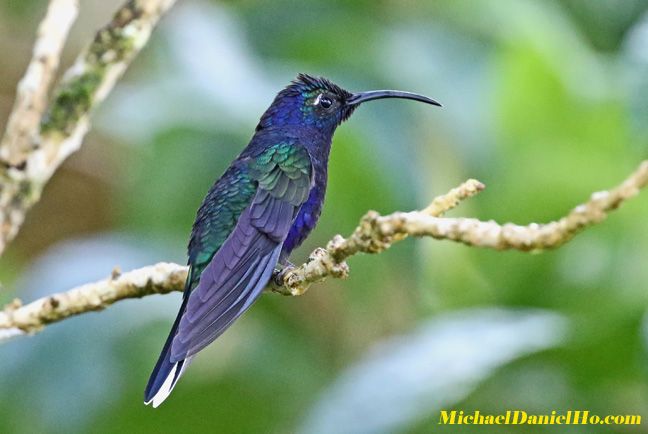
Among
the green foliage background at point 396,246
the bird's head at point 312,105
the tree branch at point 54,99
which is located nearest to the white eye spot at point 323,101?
the bird's head at point 312,105

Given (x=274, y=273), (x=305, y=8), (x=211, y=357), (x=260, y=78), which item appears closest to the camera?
(x=274, y=273)

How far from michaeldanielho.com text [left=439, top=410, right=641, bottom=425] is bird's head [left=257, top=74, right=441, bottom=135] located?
3.95ft

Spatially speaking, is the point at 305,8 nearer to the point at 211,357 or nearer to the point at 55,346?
the point at 211,357

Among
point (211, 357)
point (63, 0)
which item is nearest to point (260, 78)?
point (211, 357)

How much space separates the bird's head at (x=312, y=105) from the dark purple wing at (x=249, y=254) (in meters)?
0.25

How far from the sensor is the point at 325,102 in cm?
388

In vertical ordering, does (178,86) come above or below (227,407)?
above

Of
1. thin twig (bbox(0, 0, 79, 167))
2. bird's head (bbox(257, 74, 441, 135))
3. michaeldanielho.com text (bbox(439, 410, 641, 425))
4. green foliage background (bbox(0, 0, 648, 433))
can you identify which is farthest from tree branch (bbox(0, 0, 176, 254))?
michaeldanielho.com text (bbox(439, 410, 641, 425))

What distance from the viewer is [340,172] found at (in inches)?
183

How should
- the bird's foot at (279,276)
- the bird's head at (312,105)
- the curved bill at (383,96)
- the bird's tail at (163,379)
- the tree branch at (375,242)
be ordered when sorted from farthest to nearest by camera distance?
the bird's head at (312,105), the curved bill at (383,96), the bird's foot at (279,276), the bird's tail at (163,379), the tree branch at (375,242)

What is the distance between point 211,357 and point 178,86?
1.46 metres

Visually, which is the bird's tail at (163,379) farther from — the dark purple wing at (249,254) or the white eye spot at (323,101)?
the white eye spot at (323,101)

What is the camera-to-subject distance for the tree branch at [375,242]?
187cm

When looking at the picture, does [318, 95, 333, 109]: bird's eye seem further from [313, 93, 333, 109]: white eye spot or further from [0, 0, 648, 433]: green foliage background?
[0, 0, 648, 433]: green foliage background
